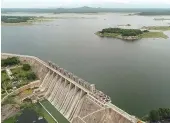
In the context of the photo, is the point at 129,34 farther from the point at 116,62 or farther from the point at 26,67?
the point at 26,67

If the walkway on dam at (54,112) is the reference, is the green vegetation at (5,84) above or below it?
above

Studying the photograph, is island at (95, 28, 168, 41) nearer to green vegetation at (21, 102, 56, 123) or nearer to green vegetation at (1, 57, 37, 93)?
green vegetation at (1, 57, 37, 93)

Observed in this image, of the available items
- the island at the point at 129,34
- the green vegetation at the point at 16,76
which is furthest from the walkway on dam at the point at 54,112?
the island at the point at 129,34

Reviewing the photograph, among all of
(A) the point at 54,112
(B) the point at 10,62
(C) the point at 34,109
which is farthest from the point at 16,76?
(A) the point at 54,112

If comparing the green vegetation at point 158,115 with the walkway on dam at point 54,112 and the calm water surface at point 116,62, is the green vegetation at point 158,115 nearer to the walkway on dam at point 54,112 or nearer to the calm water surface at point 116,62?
the calm water surface at point 116,62

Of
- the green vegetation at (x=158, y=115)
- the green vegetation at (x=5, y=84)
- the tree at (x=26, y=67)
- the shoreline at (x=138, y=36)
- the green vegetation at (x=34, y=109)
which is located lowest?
the shoreline at (x=138, y=36)

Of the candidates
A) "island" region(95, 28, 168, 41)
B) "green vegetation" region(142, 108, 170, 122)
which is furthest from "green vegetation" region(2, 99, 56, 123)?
"island" region(95, 28, 168, 41)
